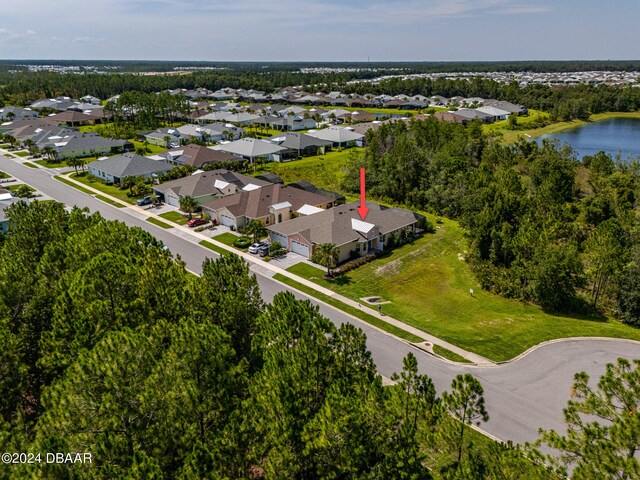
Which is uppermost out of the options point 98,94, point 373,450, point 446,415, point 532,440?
point 98,94

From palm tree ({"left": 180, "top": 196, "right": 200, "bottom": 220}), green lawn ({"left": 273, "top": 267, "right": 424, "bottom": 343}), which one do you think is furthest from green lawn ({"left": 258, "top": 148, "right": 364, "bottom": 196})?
green lawn ({"left": 273, "top": 267, "right": 424, "bottom": 343})

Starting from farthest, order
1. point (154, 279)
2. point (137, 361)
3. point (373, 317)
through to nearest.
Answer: point (373, 317) < point (154, 279) < point (137, 361)

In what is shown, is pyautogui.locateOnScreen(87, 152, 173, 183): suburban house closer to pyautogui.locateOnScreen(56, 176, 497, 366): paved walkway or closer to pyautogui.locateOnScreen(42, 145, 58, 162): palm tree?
pyautogui.locateOnScreen(56, 176, 497, 366): paved walkway

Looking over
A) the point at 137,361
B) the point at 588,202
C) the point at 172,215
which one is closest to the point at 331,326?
the point at 137,361

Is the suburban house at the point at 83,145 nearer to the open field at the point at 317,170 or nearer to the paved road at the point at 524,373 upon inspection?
the open field at the point at 317,170

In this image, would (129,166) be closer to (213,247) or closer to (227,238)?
(227,238)

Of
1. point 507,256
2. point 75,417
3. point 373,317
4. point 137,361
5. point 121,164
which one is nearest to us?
point 75,417

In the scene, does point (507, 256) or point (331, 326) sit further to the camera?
point (507, 256)

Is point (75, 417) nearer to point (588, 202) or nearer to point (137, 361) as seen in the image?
point (137, 361)
